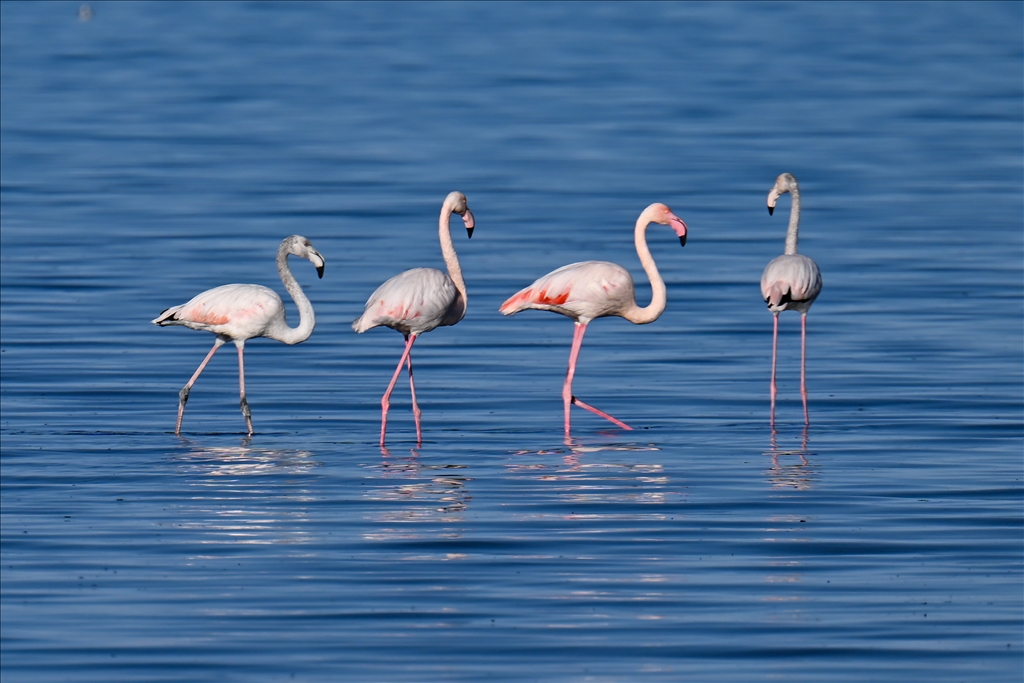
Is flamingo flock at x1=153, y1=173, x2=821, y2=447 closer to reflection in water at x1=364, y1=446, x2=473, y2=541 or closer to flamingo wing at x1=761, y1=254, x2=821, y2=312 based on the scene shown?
flamingo wing at x1=761, y1=254, x2=821, y2=312

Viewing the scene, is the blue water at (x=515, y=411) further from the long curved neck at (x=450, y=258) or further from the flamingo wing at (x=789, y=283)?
the long curved neck at (x=450, y=258)

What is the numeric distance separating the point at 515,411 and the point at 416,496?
2.61 metres

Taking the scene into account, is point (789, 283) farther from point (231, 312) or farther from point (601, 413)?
point (231, 312)

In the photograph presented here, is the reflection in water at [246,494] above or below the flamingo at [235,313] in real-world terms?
below

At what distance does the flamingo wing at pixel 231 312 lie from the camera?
34.2 feet

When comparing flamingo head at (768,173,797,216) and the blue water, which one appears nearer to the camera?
the blue water

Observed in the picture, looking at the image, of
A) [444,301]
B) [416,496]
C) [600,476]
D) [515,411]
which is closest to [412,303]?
[444,301]

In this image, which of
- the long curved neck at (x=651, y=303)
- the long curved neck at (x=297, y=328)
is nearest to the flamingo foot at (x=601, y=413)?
the long curved neck at (x=651, y=303)

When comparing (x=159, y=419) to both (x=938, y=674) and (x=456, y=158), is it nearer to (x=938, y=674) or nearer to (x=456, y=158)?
(x=938, y=674)

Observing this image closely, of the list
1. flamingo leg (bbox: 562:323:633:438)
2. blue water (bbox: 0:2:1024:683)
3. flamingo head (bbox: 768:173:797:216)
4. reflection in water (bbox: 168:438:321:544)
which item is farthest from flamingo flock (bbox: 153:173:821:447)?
flamingo head (bbox: 768:173:797:216)

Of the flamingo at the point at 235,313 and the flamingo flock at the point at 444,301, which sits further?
the flamingo at the point at 235,313

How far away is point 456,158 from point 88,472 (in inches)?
633

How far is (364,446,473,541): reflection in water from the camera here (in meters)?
7.24

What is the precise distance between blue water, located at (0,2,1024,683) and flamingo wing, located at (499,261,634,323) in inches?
25.1
